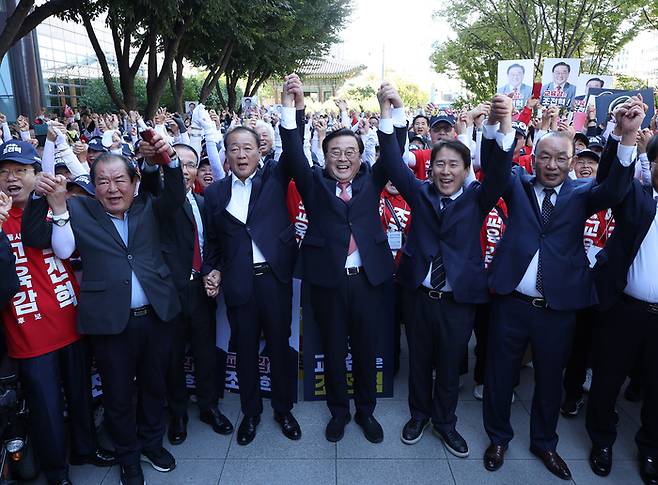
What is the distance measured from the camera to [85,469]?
3.05 meters

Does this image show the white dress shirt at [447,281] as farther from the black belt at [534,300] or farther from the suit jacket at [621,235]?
the suit jacket at [621,235]

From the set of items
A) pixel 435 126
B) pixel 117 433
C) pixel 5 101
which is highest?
pixel 5 101

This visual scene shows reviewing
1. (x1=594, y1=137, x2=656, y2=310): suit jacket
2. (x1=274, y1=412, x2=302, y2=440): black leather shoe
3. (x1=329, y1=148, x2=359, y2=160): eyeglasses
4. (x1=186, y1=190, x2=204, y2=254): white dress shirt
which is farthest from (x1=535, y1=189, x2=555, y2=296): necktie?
(x1=186, y1=190, x2=204, y2=254): white dress shirt

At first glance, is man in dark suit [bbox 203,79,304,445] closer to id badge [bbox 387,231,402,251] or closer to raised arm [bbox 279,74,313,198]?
raised arm [bbox 279,74,313,198]

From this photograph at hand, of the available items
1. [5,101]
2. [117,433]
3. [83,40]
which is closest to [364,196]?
[117,433]

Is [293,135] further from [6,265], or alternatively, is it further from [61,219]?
[6,265]

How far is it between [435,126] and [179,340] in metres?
3.63

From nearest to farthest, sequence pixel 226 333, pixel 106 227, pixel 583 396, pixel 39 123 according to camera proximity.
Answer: pixel 106 227
pixel 226 333
pixel 583 396
pixel 39 123

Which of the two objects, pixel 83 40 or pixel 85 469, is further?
pixel 83 40

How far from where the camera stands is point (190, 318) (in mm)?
3260

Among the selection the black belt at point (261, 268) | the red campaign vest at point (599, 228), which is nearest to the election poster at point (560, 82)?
the red campaign vest at point (599, 228)

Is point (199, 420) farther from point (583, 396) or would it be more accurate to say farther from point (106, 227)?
point (583, 396)

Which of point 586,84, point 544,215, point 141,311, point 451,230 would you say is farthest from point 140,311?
point 586,84

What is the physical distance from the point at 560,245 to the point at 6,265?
288cm
